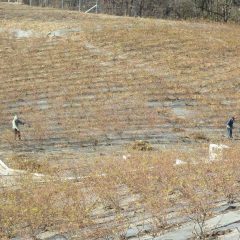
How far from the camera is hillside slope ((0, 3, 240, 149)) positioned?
24188 millimetres

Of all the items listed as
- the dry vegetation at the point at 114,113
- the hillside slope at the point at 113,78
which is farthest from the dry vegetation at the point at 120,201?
the hillside slope at the point at 113,78

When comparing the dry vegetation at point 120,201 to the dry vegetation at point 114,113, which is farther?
the dry vegetation at point 114,113

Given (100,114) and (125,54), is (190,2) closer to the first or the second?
(125,54)

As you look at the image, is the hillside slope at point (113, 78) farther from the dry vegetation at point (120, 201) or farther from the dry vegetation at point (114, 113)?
the dry vegetation at point (120, 201)

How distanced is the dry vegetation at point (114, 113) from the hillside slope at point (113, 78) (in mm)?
80

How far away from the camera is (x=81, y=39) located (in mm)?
39969

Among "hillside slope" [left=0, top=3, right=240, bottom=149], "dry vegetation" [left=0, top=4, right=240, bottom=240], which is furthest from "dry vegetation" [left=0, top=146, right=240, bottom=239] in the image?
"hillside slope" [left=0, top=3, right=240, bottom=149]

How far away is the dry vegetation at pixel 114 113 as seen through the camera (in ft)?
27.9

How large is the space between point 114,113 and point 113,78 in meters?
6.34

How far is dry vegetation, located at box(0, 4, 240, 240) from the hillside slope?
0.08 m

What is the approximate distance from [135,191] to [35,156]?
368 inches

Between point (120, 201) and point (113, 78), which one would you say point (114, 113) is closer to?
point (113, 78)

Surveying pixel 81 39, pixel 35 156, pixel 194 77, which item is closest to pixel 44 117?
pixel 35 156

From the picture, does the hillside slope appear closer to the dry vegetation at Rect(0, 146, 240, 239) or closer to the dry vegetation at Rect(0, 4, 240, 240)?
the dry vegetation at Rect(0, 4, 240, 240)
